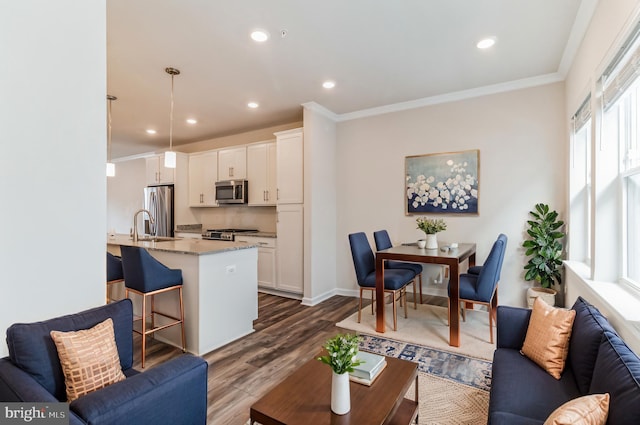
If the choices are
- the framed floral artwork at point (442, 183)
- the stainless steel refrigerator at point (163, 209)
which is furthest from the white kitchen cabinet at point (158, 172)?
the framed floral artwork at point (442, 183)

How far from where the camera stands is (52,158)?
166 cm

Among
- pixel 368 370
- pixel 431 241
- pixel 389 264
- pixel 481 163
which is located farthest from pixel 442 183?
pixel 368 370

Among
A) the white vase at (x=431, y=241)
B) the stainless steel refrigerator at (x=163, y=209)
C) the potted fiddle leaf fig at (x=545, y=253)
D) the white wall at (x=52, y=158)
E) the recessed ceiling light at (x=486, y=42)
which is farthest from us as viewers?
the stainless steel refrigerator at (x=163, y=209)

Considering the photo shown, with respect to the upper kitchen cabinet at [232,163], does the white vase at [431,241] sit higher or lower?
lower

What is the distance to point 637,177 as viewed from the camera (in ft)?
6.57

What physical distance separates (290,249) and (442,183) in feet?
7.55

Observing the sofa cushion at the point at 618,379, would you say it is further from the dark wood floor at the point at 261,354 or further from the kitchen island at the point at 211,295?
the kitchen island at the point at 211,295

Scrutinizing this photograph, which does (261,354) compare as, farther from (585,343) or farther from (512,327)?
(585,343)

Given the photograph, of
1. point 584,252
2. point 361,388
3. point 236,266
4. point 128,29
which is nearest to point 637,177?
point 584,252

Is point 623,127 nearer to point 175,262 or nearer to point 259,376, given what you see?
point 259,376

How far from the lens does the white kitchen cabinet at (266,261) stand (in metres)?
4.88

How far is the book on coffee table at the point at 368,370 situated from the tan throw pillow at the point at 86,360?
1113mm

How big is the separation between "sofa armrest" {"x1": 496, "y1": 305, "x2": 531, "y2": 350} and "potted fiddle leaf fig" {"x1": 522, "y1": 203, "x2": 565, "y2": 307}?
1714 mm

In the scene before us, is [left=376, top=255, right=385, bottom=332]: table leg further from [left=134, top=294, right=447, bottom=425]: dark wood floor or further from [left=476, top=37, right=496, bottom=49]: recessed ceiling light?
[left=476, top=37, right=496, bottom=49]: recessed ceiling light
